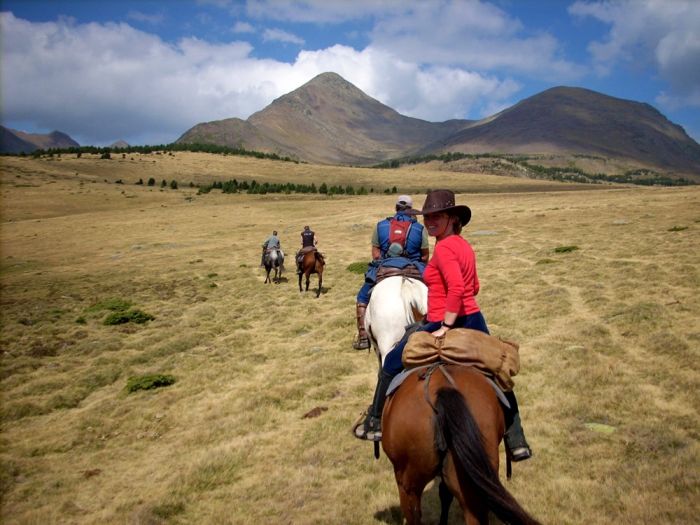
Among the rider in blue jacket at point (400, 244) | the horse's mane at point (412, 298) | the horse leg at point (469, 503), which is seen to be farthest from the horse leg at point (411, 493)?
A: the rider in blue jacket at point (400, 244)

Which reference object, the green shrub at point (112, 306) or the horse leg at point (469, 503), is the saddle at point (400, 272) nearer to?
the horse leg at point (469, 503)

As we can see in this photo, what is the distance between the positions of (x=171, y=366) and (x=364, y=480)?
29.7 feet

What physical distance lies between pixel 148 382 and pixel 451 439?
A: 1092 cm

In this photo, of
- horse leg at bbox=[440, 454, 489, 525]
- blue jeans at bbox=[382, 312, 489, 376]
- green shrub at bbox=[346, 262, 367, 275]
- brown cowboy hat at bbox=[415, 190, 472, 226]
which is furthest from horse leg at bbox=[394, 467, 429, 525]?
green shrub at bbox=[346, 262, 367, 275]

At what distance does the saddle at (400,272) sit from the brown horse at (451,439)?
9.97 ft

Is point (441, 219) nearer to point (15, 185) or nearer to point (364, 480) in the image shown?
point (364, 480)

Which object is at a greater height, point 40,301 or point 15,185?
point 15,185

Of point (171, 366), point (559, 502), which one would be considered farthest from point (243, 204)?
point (559, 502)

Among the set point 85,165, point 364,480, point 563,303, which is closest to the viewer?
point 364,480

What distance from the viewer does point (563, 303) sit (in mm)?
15539

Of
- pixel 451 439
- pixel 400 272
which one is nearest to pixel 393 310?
pixel 400 272

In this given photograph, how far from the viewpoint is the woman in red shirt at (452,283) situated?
5.13 meters

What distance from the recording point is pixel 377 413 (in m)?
6.21

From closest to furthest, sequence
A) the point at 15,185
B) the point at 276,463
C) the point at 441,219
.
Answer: the point at 441,219 < the point at 276,463 < the point at 15,185
